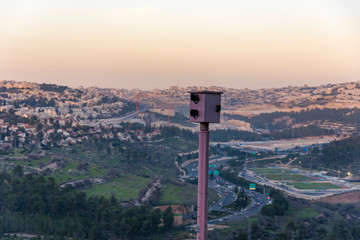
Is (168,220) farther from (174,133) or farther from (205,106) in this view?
(174,133)

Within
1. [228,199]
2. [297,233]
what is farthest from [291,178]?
[297,233]

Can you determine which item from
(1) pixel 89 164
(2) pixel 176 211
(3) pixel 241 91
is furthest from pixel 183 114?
(2) pixel 176 211

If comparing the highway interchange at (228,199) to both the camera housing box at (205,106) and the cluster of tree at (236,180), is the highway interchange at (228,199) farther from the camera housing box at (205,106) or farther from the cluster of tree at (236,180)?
the camera housing box at (205,106)

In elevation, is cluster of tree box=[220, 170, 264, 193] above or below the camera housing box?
below

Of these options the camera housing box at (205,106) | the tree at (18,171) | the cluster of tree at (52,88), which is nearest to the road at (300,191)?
the tree at (18,171)

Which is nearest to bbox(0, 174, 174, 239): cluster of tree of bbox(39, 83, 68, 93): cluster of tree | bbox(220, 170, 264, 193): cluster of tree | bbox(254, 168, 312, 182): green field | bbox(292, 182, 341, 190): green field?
bbox(220, 170, 264, 193): cluster of tree

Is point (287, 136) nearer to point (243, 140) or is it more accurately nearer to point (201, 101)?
point (243, 140)

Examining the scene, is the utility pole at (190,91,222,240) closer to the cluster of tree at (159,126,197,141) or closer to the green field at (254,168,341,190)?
the green field at (254,168,341,190)
